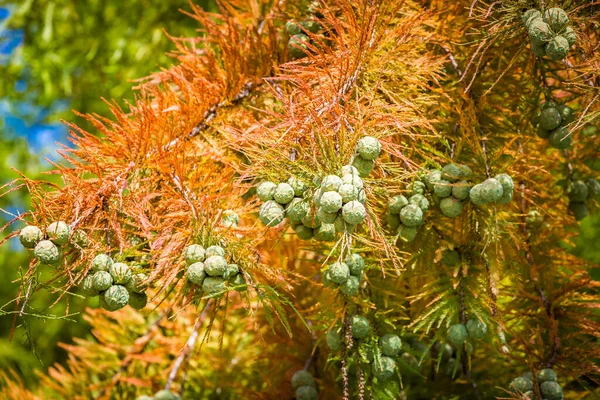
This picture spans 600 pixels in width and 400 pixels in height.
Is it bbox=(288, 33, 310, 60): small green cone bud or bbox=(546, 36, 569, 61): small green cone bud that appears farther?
bbox=(288, 33, 310, 60): small green cone bud

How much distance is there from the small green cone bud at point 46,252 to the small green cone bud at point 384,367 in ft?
1.10

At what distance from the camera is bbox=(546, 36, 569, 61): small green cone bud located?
21.1 inches

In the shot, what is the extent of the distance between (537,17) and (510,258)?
248 mm

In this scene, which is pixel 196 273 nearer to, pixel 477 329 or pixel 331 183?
pixel 331 183

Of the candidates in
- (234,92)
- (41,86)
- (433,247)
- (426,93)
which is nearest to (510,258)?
(433,247)

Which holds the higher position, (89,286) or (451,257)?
(89,286)

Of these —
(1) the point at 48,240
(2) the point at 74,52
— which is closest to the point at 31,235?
(1) the point at 48,240

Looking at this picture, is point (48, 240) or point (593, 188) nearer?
point (48, 240)

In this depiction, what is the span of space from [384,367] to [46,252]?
1.16ft

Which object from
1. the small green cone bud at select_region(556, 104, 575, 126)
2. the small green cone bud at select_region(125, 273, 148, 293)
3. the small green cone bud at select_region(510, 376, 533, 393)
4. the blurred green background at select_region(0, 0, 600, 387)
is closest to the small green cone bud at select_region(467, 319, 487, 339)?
the small green cone bud at select_region(510, 376, 533, 393)

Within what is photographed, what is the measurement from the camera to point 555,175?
89 centimetres

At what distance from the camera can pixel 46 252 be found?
532mm

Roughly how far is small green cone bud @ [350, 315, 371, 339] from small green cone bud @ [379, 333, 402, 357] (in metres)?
0.03

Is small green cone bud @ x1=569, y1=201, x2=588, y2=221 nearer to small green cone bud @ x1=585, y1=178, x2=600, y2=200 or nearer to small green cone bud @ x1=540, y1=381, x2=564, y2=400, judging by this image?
small green cone bud @ x1=585, y1=178, x2=600, y2=200
